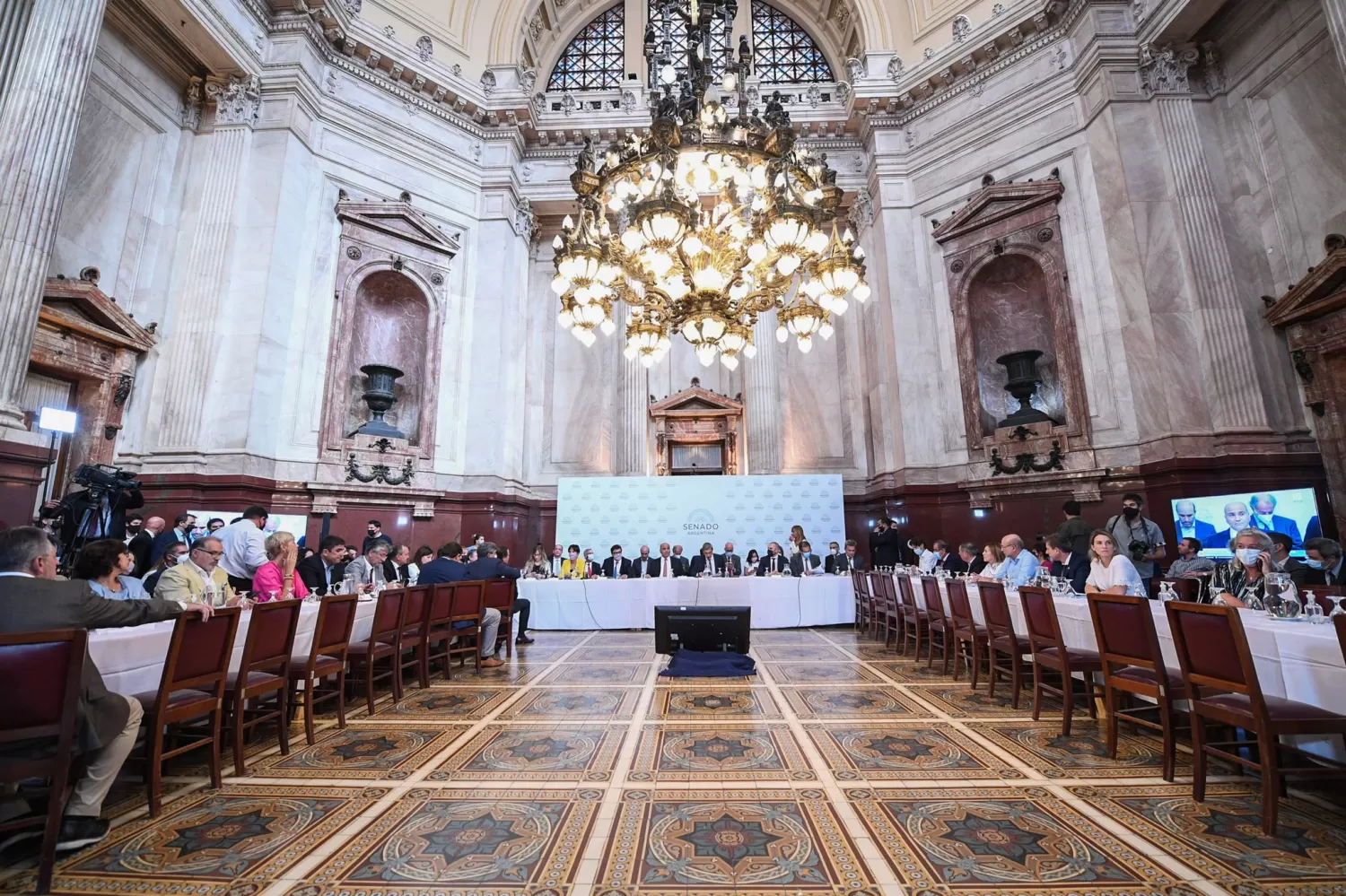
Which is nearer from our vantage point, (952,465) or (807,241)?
(807,241)

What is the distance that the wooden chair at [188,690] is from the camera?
7.78ft

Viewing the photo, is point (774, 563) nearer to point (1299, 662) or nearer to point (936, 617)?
point (936, 617)

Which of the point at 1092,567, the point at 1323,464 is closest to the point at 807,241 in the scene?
the point at 1092,567

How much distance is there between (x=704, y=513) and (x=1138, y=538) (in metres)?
5.77

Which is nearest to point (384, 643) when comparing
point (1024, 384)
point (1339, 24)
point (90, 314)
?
point (90, 314)

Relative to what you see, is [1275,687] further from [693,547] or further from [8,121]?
[8,121]

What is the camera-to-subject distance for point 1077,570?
5.02m

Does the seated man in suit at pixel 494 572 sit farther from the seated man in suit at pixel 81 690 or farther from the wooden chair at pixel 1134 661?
the wooden chair at pixel 1134 661

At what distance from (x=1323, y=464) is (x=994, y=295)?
441 centimetres

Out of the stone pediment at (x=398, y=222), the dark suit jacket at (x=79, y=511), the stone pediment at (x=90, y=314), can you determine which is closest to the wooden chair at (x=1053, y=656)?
the dark suit jacket at (x=79, y=511)

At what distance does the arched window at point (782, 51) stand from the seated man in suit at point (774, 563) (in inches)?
397

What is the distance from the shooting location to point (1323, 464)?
626cm

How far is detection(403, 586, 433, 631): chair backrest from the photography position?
4594 millimetres

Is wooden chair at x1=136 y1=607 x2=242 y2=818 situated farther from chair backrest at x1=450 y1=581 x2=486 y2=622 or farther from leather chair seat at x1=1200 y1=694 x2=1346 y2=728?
leather chair seat at x1=1200 y1=694 x2=1346 y2=728
